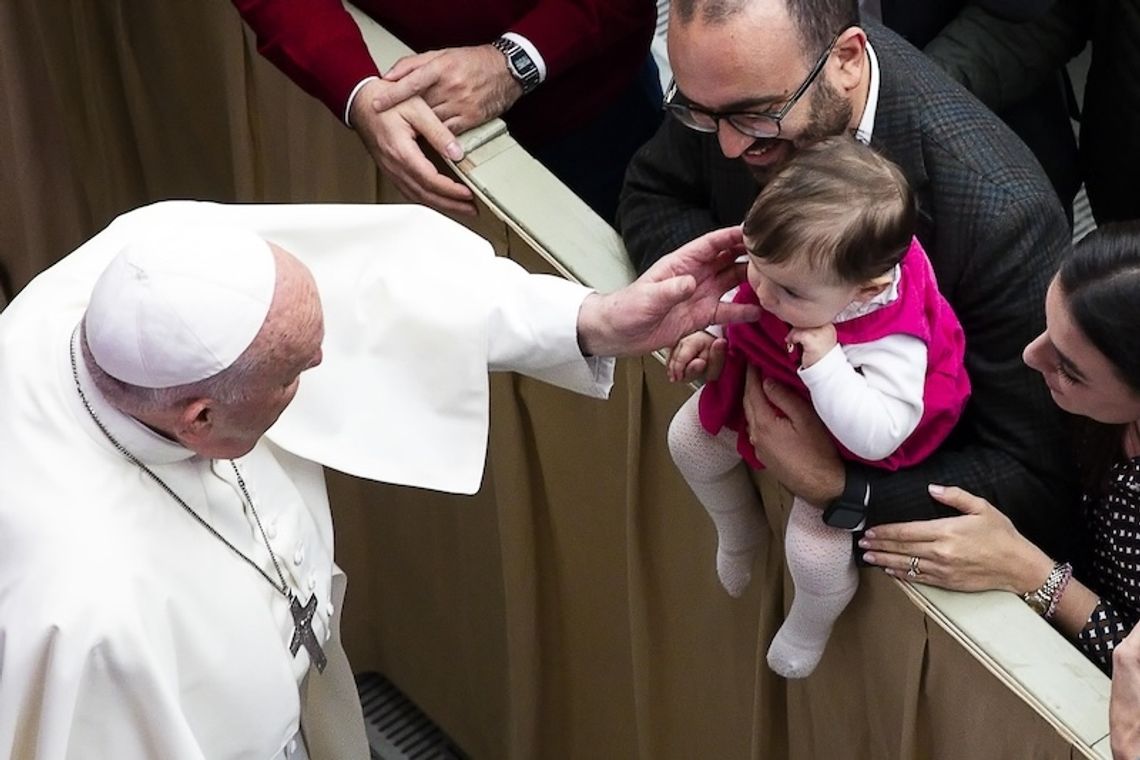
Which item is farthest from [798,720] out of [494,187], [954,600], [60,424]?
[60,424]

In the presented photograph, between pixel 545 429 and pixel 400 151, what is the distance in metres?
0.56

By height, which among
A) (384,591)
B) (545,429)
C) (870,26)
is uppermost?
(870,26)

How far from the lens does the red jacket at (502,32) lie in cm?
312

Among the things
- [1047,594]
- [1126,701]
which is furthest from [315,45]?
[1126,701]

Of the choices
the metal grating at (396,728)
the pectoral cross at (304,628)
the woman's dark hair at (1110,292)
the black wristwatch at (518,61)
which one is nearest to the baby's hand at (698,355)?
the woman's dark hair at (1110,292)

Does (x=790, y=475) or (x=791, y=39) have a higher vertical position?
(x=791, y=39)

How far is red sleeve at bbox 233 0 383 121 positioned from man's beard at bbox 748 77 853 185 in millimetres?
1011

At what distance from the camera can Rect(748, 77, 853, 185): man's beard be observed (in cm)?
236

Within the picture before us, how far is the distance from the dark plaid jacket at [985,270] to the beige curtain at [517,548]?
0.23m

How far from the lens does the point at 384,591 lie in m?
3.92

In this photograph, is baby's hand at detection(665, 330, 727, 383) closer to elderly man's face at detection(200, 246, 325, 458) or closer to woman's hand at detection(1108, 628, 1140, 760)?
elderly man's face at detection(200, 246, 325, 458)

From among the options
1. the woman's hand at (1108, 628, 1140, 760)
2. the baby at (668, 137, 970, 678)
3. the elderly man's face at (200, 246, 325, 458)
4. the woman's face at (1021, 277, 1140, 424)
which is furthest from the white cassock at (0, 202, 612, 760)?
the woman's hand at (1108, 628, 1140, 760)

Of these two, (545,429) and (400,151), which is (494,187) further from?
(545,429)

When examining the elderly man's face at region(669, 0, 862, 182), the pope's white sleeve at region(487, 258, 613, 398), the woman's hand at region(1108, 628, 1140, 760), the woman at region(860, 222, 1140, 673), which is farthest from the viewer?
the pope's white sleeve at region(487, 258, 613, 398)
